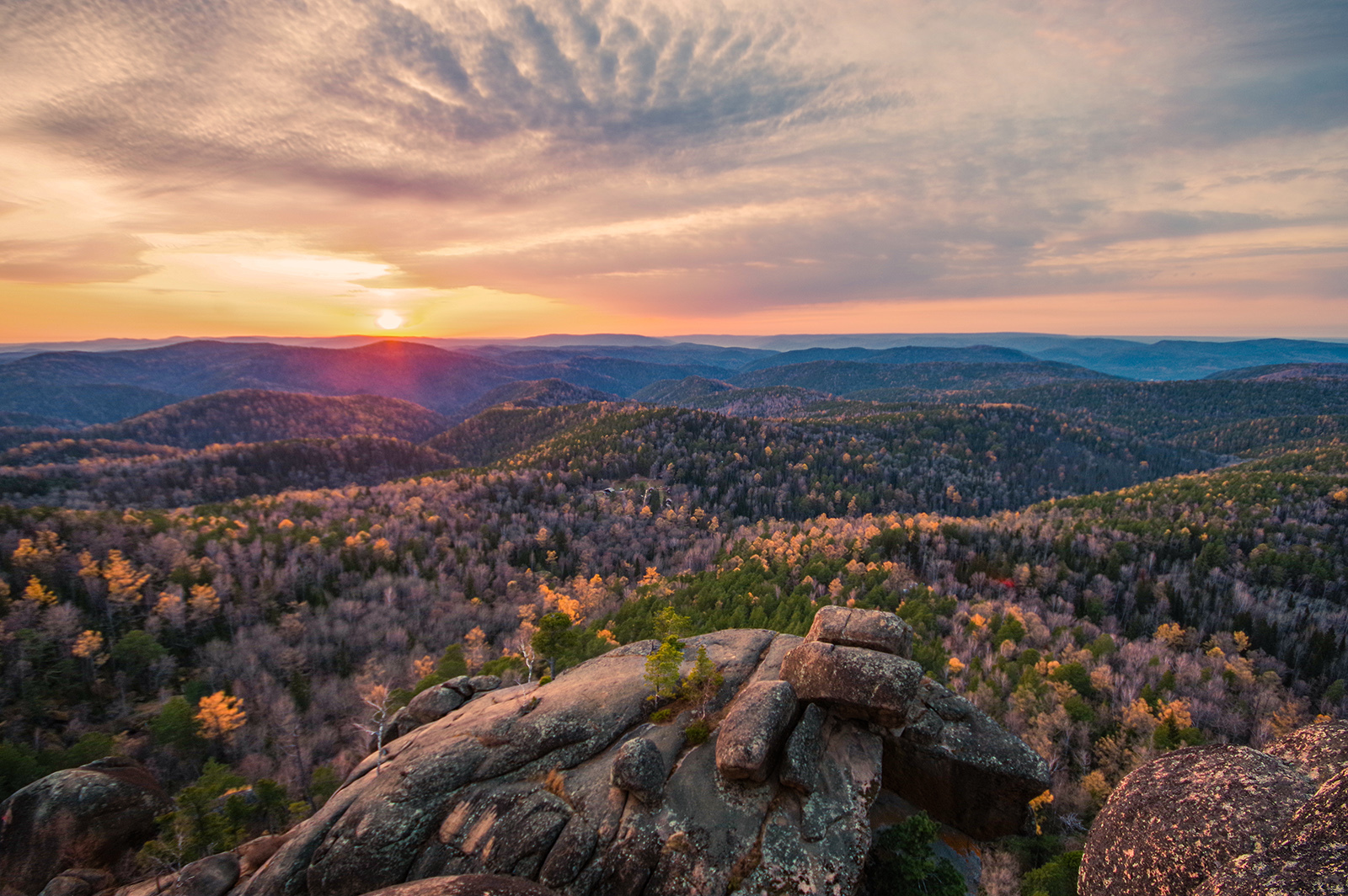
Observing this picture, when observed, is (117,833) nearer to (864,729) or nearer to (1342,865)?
(864,729)

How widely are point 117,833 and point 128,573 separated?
9848 centimetres

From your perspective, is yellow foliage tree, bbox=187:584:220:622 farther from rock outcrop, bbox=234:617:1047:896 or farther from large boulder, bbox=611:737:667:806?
large boulder, bbox=611:737:667:806

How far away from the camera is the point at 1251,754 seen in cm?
1598

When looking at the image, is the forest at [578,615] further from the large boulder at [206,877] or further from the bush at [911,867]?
the bush at [911,867]

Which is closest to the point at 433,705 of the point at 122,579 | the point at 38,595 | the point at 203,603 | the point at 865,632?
the point at 865,632

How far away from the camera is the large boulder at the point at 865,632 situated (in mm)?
28422

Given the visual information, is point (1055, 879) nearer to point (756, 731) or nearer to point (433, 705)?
point (756, 731)

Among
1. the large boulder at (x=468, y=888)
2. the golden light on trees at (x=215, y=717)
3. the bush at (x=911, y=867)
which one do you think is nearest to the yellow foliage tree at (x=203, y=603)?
the golden light on trees at (x=215, y=717)

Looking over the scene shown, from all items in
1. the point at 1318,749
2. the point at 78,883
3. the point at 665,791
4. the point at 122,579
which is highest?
the point at 1318,749

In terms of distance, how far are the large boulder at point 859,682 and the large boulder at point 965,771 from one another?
215 centimetres

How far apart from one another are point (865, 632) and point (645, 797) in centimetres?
1525

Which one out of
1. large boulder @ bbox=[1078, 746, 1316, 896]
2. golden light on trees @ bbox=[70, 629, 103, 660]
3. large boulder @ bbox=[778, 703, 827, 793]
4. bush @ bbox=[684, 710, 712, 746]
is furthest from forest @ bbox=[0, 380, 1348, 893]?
large boulder @ bbox=[1078, 746, 1316, 896]

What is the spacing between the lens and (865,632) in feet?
94.9

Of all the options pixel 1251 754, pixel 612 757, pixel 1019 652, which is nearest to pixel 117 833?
pixel 612 757
